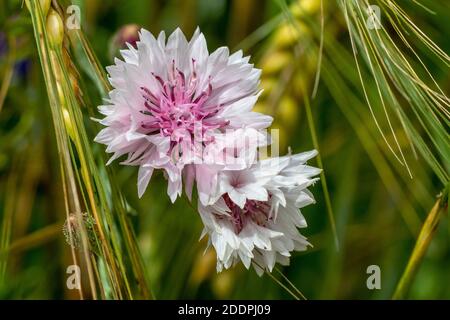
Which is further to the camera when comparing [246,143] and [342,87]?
[342,87]

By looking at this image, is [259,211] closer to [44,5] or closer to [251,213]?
[251,213]

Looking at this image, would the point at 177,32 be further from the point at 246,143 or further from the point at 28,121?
the point at 28,121

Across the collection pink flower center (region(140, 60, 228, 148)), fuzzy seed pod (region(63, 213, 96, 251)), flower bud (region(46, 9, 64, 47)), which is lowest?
fuzzy seed pod (region(63, 213, 96, 251))

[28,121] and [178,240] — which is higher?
[28,121]

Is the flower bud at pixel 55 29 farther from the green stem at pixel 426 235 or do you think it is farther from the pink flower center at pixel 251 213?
the green stem at pixel 426 235

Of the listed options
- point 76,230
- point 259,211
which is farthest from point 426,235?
point 76,230

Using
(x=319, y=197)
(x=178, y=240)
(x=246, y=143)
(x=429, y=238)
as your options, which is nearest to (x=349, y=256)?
(x=319, y=197)

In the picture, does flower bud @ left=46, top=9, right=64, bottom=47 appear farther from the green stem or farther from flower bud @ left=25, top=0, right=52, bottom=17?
the green stem

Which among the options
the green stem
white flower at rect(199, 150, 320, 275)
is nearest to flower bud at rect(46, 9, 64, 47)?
white flower at rect(199, 150, 320, 275)
